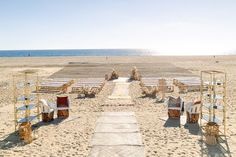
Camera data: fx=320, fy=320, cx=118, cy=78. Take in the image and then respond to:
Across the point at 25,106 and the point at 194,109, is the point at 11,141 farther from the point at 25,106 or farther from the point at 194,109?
the point at 194,109

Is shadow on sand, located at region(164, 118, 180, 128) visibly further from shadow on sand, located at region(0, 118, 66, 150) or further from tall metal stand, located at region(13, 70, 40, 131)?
tall metal stand, located at region(13, 70, 40, 131)

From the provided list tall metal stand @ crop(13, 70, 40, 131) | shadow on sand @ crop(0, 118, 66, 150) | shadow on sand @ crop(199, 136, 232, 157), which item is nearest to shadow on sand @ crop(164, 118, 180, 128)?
shadow on sand @ crop(199, 136, 232, 157)

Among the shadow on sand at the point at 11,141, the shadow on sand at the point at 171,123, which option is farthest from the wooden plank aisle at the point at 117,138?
the shadow on sand at the point at 11,141

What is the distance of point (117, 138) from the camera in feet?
35.4

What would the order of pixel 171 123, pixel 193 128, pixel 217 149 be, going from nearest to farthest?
pixel 217 149, pixel 193 128, pixel 171 123

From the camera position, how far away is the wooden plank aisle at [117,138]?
31.2 feet

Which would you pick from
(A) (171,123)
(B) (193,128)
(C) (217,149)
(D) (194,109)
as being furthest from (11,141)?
(D) (194,109)

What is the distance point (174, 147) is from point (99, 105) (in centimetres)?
767

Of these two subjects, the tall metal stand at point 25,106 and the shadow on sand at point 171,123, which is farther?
the shadow on sand at point 171,123

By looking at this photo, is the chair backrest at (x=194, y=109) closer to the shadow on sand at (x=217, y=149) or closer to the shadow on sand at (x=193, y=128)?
the shadow on sand at (x=193, y=128)

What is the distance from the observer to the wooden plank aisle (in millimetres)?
9500

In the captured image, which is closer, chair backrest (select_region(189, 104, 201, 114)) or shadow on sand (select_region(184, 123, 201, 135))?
shadow on sand (select_region(184, 123, 201, 135))

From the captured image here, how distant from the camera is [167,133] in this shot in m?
11.6

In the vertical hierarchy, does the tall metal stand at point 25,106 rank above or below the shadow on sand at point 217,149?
above
